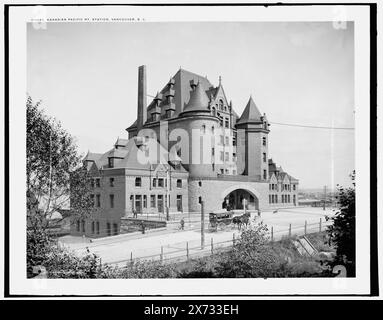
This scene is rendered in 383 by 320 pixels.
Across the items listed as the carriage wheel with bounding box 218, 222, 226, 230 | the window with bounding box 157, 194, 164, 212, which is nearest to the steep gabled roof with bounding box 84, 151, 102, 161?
the window with bounding box 157, 194, 164, 212

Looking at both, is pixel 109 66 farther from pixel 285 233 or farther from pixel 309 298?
pixel 309 298

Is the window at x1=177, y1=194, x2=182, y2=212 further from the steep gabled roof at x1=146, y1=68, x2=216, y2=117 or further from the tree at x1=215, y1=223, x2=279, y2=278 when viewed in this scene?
the steep gabled roof at x1=146, y1=68, x2=216, y2=117

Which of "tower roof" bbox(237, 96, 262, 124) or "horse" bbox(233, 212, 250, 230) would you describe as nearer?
"tower roof" bbox(237, 96, 262, 124)

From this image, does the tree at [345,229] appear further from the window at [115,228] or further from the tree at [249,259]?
the window at [115,228]

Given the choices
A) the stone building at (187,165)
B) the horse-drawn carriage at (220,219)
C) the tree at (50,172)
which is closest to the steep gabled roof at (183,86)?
the stone building at (187,165)

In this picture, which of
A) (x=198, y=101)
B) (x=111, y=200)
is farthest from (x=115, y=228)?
(x=198, y=101)
